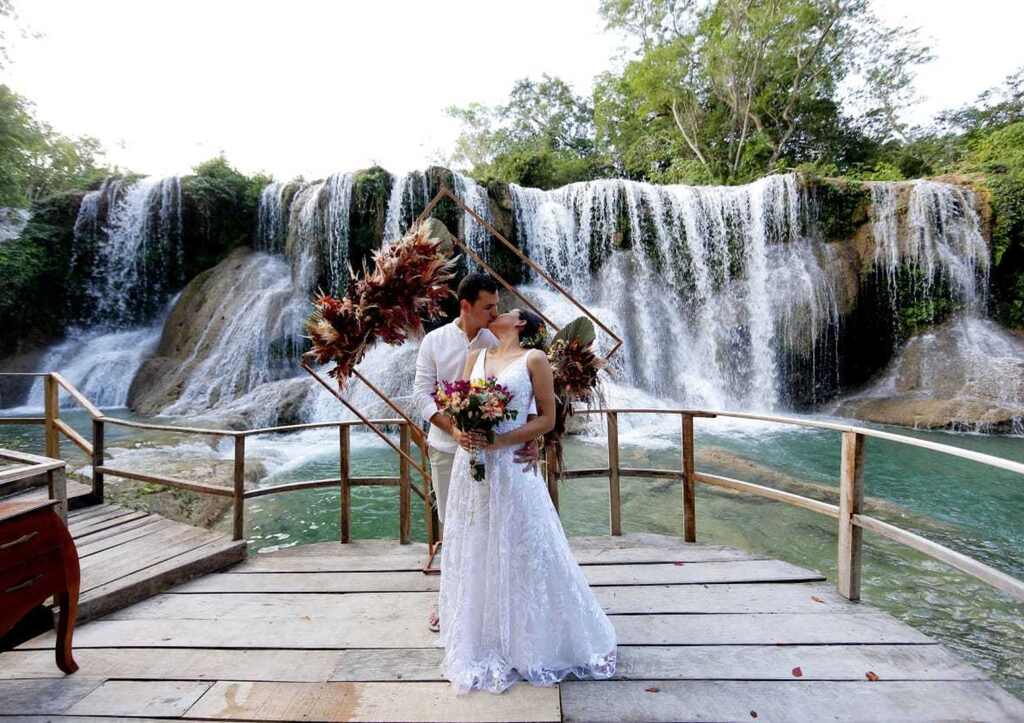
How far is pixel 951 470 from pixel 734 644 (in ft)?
26.1

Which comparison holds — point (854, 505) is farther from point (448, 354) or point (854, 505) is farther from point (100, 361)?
point (100, 361)

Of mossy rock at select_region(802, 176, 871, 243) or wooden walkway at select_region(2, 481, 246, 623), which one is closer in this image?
wooden walkway at select_region(2, 481, 246, 623)

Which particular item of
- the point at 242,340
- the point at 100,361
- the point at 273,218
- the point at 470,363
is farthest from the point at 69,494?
the point at 273,218

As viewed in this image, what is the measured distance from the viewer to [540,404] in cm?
232

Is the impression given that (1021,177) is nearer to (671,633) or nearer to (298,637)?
(671,633)

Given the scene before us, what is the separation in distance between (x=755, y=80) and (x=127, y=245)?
2309cm

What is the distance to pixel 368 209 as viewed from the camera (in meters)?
14.9

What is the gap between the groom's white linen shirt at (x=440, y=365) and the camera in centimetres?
270

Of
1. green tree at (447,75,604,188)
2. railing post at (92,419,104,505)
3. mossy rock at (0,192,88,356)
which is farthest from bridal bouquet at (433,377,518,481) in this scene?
green tree at (447,75,604,188)

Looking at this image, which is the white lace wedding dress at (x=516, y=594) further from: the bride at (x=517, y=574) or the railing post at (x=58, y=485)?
the railing post at (x=58, y=485)

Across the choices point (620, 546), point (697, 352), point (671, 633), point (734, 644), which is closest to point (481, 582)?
point (671, 633)

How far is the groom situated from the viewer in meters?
2.56

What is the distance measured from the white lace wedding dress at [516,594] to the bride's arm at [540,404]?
38 mm

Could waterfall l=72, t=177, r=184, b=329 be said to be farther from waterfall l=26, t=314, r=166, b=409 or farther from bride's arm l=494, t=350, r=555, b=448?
bride's arm l=494, t=350, r=555, b=448
